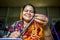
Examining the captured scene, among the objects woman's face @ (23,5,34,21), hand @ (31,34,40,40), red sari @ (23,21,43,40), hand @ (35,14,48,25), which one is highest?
woman's face @ (23,5,34,21)

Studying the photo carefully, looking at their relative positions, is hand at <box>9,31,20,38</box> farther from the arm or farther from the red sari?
the arm

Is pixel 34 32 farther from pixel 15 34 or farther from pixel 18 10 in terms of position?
pixel 18 10

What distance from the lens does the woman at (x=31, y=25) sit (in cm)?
92

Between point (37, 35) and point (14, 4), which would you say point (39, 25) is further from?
point (14, 4)

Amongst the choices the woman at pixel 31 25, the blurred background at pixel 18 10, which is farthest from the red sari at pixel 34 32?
the blurred background at pixel 18 10

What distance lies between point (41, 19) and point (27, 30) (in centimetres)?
16

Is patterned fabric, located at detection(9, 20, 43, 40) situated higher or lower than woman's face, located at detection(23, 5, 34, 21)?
lower

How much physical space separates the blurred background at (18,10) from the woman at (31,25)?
56 mm

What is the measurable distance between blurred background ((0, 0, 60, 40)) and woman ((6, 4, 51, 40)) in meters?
0.06

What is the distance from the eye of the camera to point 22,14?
103 centimetres

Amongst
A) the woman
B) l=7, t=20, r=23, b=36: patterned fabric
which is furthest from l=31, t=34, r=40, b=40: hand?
l=7, t=20, r=23, b=36: patterned fabric

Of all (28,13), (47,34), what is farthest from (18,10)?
(47,34)

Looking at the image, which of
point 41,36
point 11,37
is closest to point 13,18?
point 11,37

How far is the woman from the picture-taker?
0.92 m
